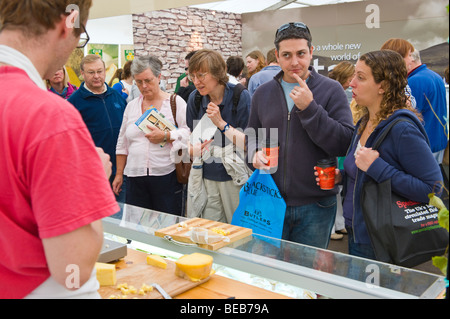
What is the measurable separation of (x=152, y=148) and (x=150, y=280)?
207 cm

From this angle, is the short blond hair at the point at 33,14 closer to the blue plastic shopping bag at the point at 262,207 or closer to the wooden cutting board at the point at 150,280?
the wooden cutting board at the point at 150,280

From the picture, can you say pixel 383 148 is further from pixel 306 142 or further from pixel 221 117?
pixel 221 117

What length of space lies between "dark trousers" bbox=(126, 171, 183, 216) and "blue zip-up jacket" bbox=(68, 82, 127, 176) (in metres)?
0.51

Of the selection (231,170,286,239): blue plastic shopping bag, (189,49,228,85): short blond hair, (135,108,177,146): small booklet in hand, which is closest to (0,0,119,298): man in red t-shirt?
(231,170,286,239): blue plastic shopping bag

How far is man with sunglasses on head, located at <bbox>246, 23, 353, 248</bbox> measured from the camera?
2.43m

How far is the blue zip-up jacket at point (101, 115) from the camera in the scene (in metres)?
3.79

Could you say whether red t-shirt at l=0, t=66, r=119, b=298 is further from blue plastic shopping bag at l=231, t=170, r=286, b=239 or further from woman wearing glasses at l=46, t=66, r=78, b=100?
woman wearing glasses at l=46, t=66, r=78, b=100

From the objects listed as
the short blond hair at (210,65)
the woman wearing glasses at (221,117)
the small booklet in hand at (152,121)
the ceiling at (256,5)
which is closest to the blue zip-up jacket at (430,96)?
the woman wearing glasses at (221,117)

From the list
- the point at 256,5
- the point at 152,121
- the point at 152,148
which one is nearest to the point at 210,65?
the point at 152,121

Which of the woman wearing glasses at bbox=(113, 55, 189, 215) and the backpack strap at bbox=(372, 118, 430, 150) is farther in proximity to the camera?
the woman wearing glasses at bbox=(113, 55, 189, 215)

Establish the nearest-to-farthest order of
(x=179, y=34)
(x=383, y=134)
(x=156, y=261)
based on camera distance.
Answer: (x=156, y=261)
(x=383, y=134)
(x=179, y=34)

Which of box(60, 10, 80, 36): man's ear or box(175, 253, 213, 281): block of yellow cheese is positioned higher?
box(60, 10, 80, 36): man's ear

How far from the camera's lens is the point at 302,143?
2441 mm

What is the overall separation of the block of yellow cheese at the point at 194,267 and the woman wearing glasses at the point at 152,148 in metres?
1.96
